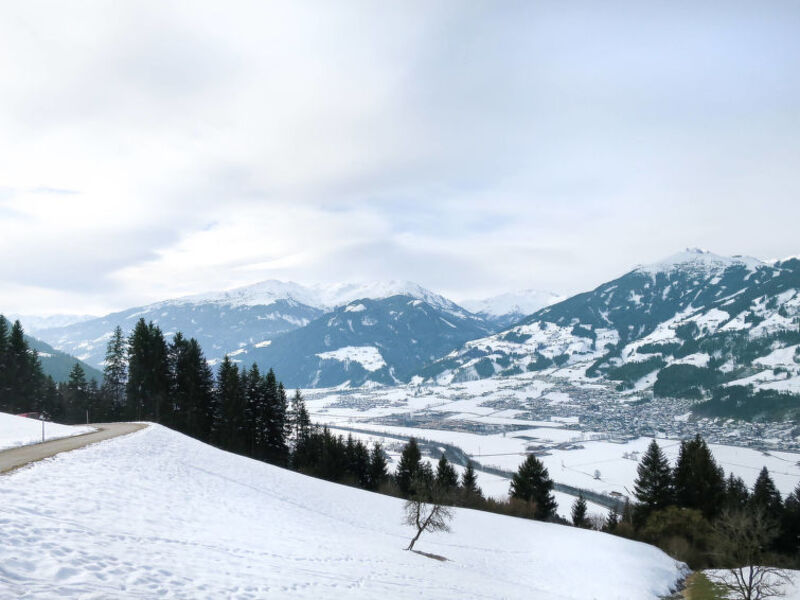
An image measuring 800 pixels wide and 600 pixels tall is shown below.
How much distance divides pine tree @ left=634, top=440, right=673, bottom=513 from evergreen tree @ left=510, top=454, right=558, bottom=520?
1215 cm

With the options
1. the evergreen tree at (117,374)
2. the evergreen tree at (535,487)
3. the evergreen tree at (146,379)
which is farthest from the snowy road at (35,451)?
the evergreen tree at (535,487)

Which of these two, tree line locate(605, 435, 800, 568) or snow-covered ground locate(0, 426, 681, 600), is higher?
snow-covered ground locate(0, 426, 681, 600)

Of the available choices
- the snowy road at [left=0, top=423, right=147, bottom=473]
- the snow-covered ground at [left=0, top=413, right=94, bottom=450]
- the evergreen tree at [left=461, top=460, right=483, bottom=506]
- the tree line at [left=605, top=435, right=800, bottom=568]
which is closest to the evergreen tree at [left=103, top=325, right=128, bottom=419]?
the snow-covered ground at [left=0, top=413, right=94, bottom=450]

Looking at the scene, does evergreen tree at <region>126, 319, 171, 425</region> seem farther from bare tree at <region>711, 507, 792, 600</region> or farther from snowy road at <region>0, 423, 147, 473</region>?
bare tree at <region>711, 507, 792, 600</region>

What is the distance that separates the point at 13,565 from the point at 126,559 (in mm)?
2949

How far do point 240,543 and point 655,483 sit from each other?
213ft

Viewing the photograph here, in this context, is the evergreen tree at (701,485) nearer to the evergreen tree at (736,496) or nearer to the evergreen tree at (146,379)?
the evergreen tree at (736,496)

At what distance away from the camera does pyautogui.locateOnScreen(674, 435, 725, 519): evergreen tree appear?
61469 millimetres

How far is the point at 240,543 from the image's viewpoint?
18.2 meters

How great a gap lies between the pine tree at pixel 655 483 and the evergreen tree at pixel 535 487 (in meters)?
12.2

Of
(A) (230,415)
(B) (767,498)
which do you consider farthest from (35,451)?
(B) (767,498)

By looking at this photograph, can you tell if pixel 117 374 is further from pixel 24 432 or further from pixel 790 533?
pixel 790 533

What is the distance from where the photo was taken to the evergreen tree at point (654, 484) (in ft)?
208

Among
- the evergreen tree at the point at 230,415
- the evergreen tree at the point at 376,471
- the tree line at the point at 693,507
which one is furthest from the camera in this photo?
the evergreen tree at the point at 376,471
